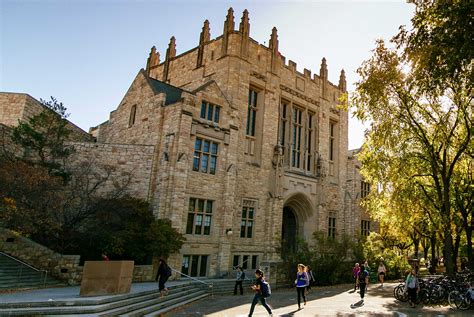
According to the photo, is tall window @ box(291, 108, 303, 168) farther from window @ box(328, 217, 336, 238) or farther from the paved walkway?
the paved walkway

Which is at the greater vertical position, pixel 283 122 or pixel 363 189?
pixel 283 122

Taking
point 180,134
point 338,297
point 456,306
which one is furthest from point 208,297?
point 456,306

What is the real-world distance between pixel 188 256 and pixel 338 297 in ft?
26.4

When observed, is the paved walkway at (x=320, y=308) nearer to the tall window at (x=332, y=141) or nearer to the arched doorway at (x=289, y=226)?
the arched doorway at (x=289, y=226)

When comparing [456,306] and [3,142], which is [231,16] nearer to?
[3,142]

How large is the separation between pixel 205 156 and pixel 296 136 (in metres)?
9.42

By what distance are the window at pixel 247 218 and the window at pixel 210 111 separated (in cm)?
574

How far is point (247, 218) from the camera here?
22250mm

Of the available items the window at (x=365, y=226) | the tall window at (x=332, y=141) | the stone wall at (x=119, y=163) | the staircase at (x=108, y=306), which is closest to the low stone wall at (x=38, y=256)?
the staircase at (x=108, y=306)

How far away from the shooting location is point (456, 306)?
40.3 feet

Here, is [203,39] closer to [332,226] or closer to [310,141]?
[310,141]

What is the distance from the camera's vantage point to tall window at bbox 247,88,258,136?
79.4 feet

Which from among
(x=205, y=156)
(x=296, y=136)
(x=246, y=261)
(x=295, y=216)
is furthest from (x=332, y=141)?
(x=205, y=156)

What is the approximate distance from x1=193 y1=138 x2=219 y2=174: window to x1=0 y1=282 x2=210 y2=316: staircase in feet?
25.2
